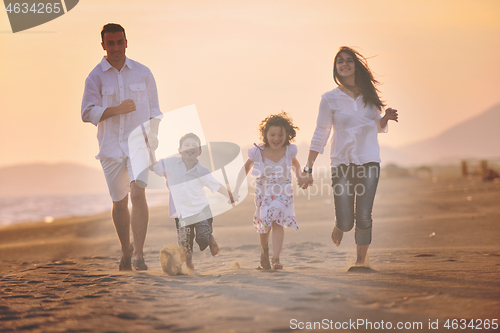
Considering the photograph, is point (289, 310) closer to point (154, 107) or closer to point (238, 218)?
point (154, 107)

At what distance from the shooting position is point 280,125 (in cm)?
497

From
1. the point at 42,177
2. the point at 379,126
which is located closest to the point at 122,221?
the point at 379,126

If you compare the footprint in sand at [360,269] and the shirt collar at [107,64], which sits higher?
the shirt collar at [107,64]

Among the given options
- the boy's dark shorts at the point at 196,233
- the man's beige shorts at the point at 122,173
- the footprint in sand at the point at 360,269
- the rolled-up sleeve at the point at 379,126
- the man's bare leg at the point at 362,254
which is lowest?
the footprint in sand at the point at 360,269

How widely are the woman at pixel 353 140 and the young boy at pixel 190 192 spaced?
3.72 feet

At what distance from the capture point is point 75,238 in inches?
378

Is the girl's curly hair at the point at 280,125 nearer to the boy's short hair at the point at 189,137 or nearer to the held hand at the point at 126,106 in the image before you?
the boy's short hair at the point at 189,137

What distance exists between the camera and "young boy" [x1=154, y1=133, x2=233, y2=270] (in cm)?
497

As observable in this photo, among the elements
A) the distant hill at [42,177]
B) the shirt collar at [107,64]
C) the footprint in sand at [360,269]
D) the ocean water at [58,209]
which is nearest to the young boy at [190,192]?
the shirt collar at [107,64]

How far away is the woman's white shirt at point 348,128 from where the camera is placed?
4.60 meters

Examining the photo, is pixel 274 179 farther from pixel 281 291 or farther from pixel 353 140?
pixel 281 291

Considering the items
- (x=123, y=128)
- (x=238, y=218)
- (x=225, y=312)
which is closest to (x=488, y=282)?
(x=225, y=312)

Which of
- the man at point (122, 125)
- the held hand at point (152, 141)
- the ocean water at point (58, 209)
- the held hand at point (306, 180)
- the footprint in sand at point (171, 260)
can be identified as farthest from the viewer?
the ocean water at point (58, 209)

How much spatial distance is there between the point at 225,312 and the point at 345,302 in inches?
29.9
